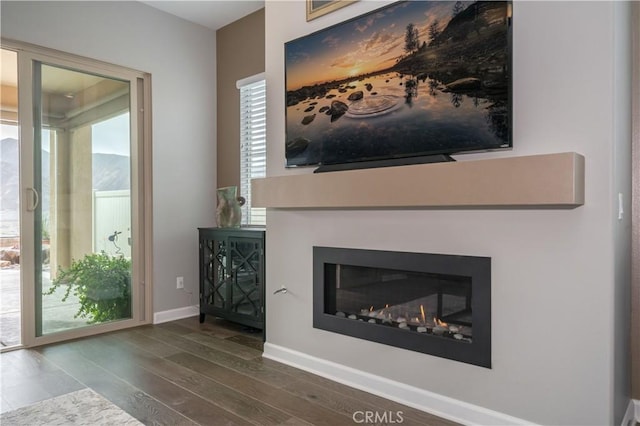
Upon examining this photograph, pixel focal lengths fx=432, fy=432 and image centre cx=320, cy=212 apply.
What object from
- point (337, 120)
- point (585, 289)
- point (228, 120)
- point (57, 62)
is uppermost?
point (57, 62)

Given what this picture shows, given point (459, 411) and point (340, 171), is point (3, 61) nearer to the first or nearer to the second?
point (340, 171)

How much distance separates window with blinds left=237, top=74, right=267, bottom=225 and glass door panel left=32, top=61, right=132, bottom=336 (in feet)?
3.31

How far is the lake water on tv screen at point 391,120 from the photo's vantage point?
198cm

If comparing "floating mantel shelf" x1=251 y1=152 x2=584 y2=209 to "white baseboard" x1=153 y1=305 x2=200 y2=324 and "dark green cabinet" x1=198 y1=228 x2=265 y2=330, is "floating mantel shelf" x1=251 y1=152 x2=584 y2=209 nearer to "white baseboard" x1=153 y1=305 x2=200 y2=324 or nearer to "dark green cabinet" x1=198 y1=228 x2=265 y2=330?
"dark green cabinet" x1=198 y1=228 x2=265 y2=330

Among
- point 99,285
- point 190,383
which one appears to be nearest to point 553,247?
point 190,383

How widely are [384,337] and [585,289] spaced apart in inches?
39.8

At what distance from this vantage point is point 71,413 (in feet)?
7.07

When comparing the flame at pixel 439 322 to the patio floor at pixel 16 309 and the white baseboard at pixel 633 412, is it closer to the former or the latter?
the white baseboard at pixel 633 412

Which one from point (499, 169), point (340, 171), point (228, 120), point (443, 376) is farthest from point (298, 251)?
→ point (228, 120)

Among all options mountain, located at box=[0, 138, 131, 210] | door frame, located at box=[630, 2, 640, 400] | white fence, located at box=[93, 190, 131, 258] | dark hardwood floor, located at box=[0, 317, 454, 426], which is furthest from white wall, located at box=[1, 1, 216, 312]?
door frame, located at box=[630, 2, 640, 400]

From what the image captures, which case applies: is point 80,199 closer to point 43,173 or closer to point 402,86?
point 43,173

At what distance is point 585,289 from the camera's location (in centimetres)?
173

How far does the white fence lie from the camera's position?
12.0 feet

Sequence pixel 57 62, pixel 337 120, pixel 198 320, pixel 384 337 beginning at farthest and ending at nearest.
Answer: pixel 198 320
pixel 57 62
pixel 337 120
pixel 384 337
